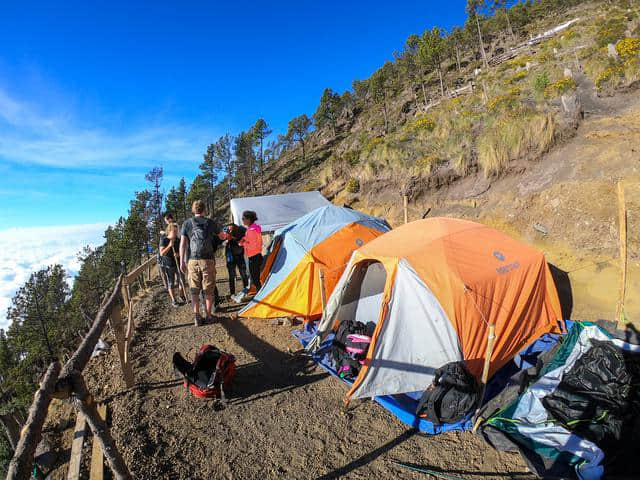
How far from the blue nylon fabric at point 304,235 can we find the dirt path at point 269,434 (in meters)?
1.81

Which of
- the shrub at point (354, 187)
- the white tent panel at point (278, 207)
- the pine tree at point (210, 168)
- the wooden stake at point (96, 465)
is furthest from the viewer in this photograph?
the pine tree at point (210, 168)

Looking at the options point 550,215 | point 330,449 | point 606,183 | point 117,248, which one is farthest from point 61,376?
point 117,248

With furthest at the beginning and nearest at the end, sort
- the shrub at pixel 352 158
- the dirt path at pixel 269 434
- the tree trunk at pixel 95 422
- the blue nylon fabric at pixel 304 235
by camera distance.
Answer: the shrub at pixel 352 158
the blue nylon fabric at pixel 304 235
the dirt path at pixel 269 434
the tree trunk at pixel 95 422

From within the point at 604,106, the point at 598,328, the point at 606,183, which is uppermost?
the point at 604,106

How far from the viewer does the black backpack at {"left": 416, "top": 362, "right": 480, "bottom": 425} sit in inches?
143

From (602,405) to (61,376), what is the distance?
507cm

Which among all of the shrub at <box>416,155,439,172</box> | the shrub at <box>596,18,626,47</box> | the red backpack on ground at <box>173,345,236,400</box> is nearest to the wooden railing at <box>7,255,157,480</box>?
the red backpack on ground at <box>173,345,236,400</box>

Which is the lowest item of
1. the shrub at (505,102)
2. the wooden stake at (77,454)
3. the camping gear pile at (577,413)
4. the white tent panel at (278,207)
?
the camping gear pile at (577,413)

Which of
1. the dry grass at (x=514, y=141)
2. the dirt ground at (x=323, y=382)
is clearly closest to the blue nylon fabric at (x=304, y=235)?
the dirt ground at (x=323, y=382)

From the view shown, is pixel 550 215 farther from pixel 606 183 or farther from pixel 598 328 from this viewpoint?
pixel 598 328

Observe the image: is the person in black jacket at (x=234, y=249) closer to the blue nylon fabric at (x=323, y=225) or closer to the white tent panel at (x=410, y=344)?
the blue nylon fabric at (x=323, y=225)

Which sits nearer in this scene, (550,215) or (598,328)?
(598,328)

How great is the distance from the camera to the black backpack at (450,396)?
3645 millimetres

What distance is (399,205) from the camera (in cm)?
1125
